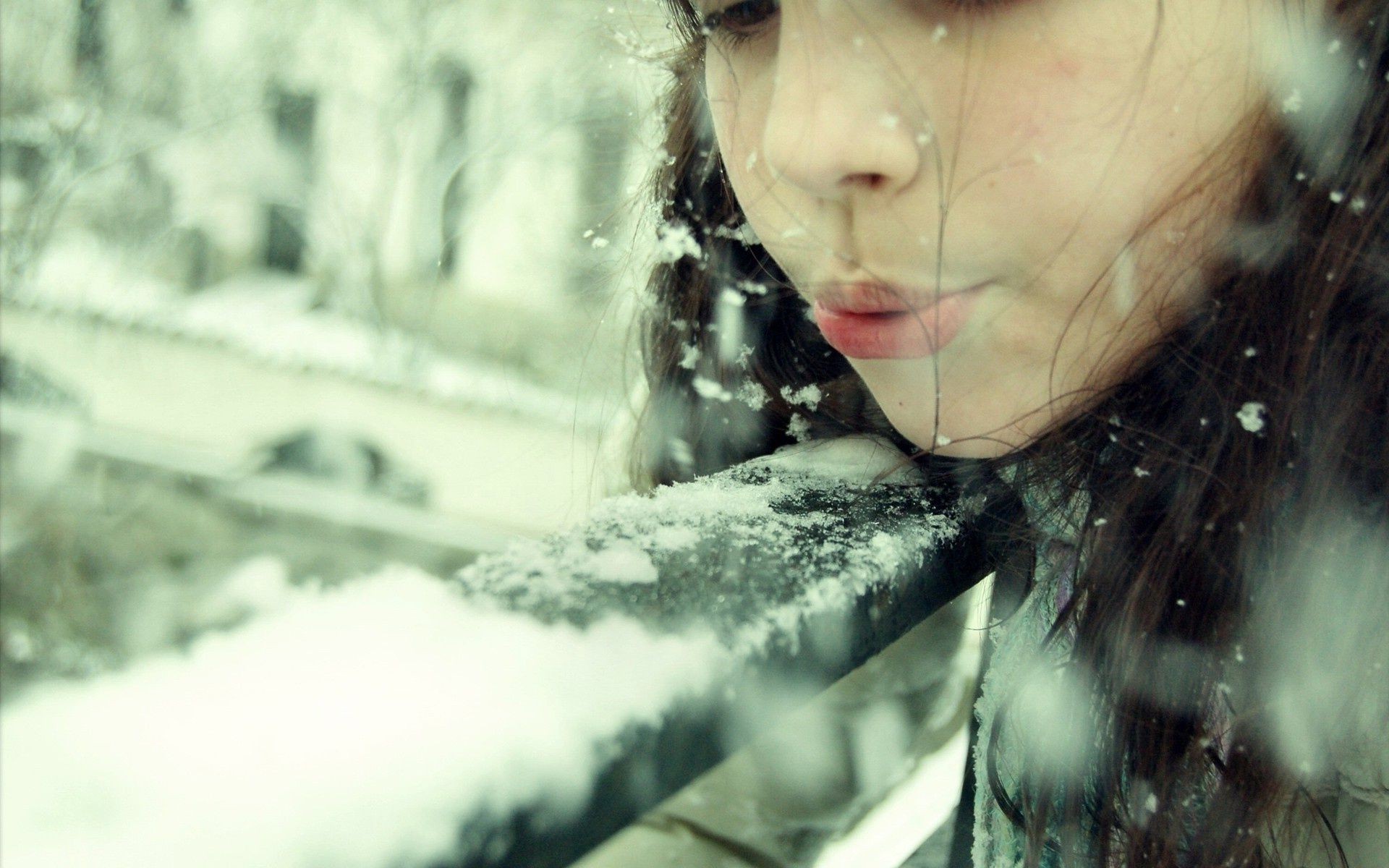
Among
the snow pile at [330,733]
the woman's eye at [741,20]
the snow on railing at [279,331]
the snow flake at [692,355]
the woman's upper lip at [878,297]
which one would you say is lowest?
the snow on railing at [279,331]

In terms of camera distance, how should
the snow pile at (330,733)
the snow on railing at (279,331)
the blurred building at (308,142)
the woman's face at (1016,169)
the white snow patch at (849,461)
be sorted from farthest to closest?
1. the snow on railing at (279,331)
2. the blurred building at (308,142)
3. the white snow patch at (849,461)
4. the woman's face at (1016,169)
5. the snow pile at (330,733)

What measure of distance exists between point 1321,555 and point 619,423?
2.45 ft

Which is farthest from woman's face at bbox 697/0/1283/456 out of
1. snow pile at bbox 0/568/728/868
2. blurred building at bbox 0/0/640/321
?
blurred building at bbox 0/0/640/321

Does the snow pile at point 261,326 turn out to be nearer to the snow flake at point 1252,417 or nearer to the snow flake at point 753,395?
the snow flake at point 753,395

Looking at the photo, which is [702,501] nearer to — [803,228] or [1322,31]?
[803,228]

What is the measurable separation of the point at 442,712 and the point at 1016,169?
17.6 inches

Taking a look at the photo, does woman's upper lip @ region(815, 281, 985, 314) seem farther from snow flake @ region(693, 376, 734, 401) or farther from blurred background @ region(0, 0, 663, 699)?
blurred background @ region(0, 0, 663, 699)

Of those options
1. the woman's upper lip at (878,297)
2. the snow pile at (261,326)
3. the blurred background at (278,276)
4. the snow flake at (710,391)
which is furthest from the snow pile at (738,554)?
the snow pile at (261,326)

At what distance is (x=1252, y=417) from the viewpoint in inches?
24.0

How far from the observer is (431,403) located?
28.3ft

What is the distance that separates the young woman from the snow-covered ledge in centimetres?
22

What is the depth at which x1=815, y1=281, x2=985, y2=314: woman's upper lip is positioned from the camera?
2.10 feet

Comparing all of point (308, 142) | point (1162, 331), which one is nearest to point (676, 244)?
point (1162, 331)

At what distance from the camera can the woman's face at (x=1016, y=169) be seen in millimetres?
577
